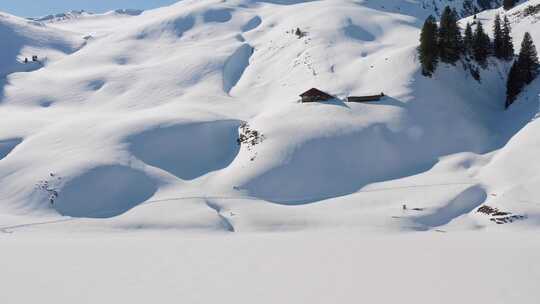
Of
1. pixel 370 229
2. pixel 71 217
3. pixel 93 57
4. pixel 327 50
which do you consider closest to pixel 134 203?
pixel 71 217

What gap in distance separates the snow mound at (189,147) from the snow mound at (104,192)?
3486 millimetres

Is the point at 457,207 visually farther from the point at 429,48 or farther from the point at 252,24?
the point at 252,24

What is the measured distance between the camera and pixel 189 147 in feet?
166

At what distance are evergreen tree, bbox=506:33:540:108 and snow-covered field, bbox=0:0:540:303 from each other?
1335 mm

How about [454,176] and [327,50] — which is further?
[327,50]

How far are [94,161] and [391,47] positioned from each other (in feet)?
151

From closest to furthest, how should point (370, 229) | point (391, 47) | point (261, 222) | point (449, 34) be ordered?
1. point (370, 229)
2. point (261, 222)
3. point (449, 34)
4. point (391, 47)

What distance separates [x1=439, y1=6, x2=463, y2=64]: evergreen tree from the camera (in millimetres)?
55266

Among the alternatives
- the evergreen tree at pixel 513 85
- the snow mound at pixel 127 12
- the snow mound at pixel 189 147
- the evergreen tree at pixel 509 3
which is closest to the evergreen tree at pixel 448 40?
the evergreen tree at pixel 513 85

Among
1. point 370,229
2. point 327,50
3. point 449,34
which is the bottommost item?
point 370,229

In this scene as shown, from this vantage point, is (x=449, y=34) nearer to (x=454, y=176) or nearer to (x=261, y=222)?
(x=454, y=176)

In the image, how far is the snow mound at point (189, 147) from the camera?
47719 millimetres

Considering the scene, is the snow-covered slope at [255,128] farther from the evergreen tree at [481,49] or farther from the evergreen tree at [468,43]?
the evergreen tree at [468,43]

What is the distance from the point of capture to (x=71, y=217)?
39.7 metres
